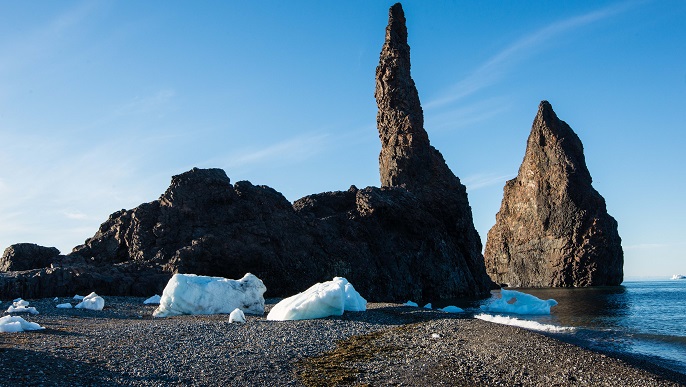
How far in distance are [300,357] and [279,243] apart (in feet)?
115

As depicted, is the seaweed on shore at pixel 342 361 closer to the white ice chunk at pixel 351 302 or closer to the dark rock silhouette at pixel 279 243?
the white ice chunk at pixel 351 302

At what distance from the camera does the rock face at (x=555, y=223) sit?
110688 millimetres

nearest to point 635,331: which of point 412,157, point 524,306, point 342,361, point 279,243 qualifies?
point 524,306

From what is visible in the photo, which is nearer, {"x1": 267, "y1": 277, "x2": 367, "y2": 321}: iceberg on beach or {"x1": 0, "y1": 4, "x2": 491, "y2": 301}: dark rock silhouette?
{"x1": 267, "y1": 277, "x2": 367, "y2": 321}: iceberg on beach

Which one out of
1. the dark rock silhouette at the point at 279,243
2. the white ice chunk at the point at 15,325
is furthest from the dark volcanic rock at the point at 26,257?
the white ice chunk at the point at 15,325

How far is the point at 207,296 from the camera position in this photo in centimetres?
2934

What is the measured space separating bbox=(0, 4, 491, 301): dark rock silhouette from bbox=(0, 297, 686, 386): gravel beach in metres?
19.8

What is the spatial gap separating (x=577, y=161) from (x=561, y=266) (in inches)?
905

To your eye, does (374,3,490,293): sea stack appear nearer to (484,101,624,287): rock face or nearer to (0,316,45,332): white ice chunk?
(484,101,624,287): rock face

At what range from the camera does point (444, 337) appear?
67.6 feet

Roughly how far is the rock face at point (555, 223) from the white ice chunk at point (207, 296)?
96.3 metres

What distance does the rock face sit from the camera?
363ft

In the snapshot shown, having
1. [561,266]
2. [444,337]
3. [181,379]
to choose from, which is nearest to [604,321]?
[444,337]

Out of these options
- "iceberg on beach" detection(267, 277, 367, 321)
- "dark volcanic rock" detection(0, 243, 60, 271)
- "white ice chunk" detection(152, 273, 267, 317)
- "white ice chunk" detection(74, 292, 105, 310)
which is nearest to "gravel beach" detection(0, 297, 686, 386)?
"iceberg on beach" detection(267, 277, 367, 321)
